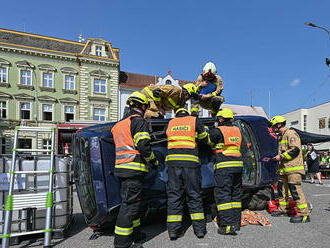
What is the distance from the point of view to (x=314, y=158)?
10.3m

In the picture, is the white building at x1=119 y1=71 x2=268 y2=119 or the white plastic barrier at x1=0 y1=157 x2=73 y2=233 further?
the white building at x1=119 y1=71 x2=268 y2=119

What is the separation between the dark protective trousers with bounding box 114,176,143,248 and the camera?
2682mm

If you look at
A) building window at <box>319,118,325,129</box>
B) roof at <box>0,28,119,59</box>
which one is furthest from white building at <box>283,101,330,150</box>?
roof at <box>0,28,119,59</box>

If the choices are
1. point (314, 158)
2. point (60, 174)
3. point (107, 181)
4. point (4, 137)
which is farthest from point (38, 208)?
point (4, 137)

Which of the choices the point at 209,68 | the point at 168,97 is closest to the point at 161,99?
the point at 168,97

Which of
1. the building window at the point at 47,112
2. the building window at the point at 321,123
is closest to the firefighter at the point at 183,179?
the building window at the point at 47,112

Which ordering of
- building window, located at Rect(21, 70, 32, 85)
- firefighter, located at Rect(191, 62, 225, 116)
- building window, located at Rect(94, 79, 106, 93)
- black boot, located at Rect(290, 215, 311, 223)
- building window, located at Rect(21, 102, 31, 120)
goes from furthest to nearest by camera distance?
1. building window, located at Rect(94, 79, 106, 93)
2. building window, located at Rect(21, 70, 32, 85)
3. building window, located at Rect(21, 102, 31, 120)
4. firefighter, located at Rect(191, 62, 225, 116)
5. black boot, located at Rect(290, 215, 311, 223)

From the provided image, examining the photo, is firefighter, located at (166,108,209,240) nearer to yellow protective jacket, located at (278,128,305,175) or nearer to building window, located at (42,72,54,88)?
yellow protective jacket, located at (278,128,305,175)

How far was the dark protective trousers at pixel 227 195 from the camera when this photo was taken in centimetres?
328

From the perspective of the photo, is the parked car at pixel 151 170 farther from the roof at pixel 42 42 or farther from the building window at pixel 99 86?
the roof at pixel 42 42

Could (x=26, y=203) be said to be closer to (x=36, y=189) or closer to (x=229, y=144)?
(x=36, y=189)

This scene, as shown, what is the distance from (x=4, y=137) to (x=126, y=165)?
21651mm

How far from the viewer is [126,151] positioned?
2850 mm

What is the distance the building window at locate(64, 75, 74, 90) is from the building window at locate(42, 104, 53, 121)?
2457mm
